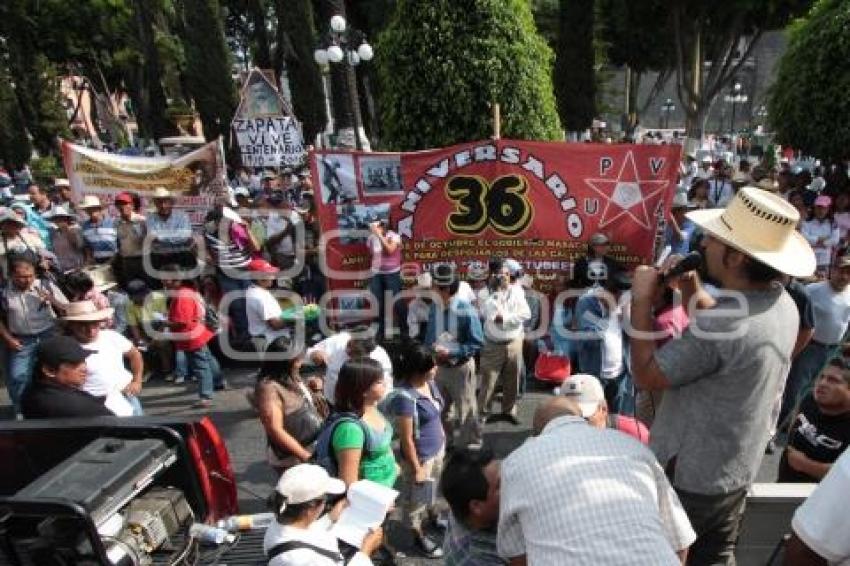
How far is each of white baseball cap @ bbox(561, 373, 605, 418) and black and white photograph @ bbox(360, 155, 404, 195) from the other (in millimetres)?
4020

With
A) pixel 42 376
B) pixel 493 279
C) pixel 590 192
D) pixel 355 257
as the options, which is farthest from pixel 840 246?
pixel 42 376

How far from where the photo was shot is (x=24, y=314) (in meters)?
5.70

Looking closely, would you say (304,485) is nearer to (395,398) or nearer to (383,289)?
(395,398)

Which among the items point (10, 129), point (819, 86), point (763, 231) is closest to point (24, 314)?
point (763, 231)

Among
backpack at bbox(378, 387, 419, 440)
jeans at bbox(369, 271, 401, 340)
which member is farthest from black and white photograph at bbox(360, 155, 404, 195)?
backpack at bbox(378, 387, 419, 440)

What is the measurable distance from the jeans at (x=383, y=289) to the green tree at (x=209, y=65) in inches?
756

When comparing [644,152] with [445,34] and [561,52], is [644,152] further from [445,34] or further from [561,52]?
[561,52]

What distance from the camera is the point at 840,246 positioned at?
826 centimetres

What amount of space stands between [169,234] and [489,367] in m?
5.07

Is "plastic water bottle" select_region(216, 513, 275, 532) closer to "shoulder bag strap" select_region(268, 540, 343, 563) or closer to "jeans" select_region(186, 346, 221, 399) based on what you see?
"shoulder bag strap" select_region(268, 540, 343, 563)

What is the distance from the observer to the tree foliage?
2416cm

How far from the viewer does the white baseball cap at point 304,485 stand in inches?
101

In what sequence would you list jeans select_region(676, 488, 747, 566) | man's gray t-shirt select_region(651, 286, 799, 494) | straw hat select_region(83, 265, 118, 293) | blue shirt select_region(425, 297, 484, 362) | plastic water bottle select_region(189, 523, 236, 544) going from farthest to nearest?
straw hat select_region(83, 265, 118, 293) → blue shirt select_region(425, 297, 484, 362) → plastic water bottle select_region(189, 523, 236, 544) → jeans select_region(676, 488, 747, 566) → man's gray t-shirt select_region(651, 286, 799, 494)

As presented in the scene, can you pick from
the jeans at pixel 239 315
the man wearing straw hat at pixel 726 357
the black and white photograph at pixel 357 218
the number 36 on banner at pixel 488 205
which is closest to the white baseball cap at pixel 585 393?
the man wearing straw hat at pixel 726 357
